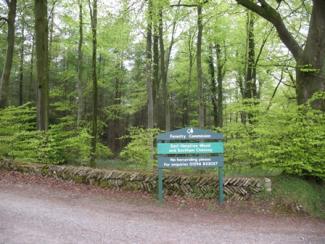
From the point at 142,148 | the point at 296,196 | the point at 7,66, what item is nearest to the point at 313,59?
the point at 296,196

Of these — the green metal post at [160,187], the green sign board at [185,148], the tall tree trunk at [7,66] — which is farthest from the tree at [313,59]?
the tall tree trunk at [7,66]

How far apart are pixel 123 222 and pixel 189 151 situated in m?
2.28

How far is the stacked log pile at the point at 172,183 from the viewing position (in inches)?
308

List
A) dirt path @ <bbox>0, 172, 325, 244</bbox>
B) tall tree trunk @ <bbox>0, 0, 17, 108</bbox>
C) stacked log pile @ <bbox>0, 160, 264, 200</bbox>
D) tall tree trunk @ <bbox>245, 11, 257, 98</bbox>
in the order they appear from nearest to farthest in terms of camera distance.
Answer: dirt path @ <bbox>0, 172, 325, 244</bbox> → stacked log pile @ <bbox>0, 160, 264, 200</bbox> → tall tree trunk @ <bbox>0, 0, 17, 108</bbox> → tall tree trunk @ <bbox>245, 11, 257, 98</bbox>

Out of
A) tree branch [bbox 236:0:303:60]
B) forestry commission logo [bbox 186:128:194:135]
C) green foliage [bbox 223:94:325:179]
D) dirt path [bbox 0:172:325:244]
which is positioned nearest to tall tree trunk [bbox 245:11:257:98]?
tree branch [bbox 236:0:303:60]

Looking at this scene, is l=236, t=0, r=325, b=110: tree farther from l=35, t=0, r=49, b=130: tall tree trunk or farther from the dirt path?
l=35, t=0, r=49, b=130: tall tree trunk

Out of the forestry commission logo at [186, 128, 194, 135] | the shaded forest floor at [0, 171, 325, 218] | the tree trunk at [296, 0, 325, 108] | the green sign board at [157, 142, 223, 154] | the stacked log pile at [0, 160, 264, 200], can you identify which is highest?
the tree trunk at [296, 0, 325, 108]

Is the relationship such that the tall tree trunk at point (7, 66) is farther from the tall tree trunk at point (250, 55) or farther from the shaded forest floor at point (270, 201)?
the tall tree trunk at point (250, 55)

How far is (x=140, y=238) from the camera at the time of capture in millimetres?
5191

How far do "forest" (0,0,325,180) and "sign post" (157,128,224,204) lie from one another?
3.91 feet

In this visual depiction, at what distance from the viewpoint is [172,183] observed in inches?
319

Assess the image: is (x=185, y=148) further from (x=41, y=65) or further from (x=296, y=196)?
(x=41, y=65)

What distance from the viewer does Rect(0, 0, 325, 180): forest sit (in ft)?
28.1

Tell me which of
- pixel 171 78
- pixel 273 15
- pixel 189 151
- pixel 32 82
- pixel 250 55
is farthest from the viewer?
pixel 171 78
